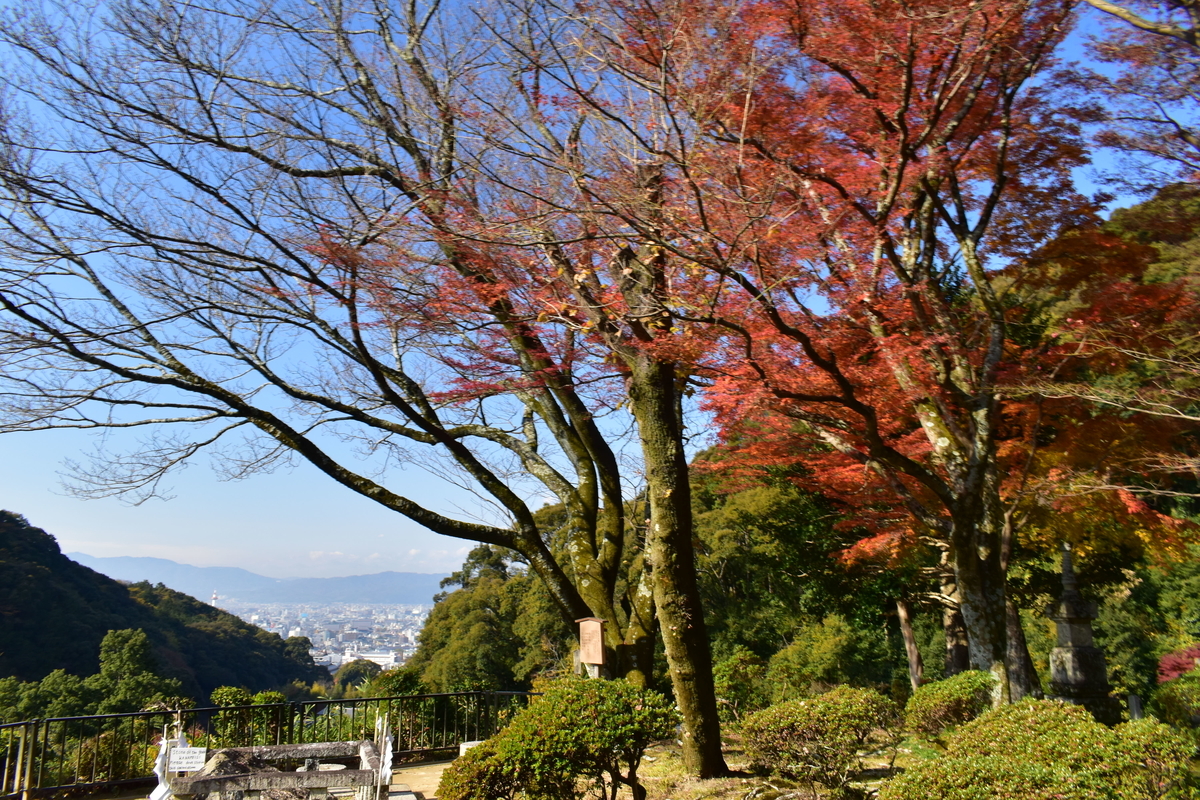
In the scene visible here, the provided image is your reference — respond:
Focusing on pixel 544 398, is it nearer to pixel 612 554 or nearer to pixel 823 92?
pixel 612 554

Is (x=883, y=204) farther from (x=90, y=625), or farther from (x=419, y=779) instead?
(x=90, y=625)

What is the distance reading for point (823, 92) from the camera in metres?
7.69

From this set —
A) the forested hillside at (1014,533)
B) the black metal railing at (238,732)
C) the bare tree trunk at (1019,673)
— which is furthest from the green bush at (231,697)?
Answer: the bare tree trunk at (1019,673)

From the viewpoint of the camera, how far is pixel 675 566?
606 cm

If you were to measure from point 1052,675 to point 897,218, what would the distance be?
5076 millimetres

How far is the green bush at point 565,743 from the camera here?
4.30m

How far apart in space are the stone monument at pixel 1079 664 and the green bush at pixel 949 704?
1162mm

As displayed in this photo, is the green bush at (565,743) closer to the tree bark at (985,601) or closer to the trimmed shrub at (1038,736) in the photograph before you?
the trimmed shrub at (1038,736)

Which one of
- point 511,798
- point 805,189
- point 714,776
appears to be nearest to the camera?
point 511,798

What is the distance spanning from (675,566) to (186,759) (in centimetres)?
416

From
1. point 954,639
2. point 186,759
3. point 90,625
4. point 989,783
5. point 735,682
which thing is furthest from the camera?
point 90,625

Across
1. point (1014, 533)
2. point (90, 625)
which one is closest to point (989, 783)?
point (1014, 533)

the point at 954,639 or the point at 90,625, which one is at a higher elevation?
the point at 90,625

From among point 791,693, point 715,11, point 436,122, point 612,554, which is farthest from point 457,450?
point 791,693
